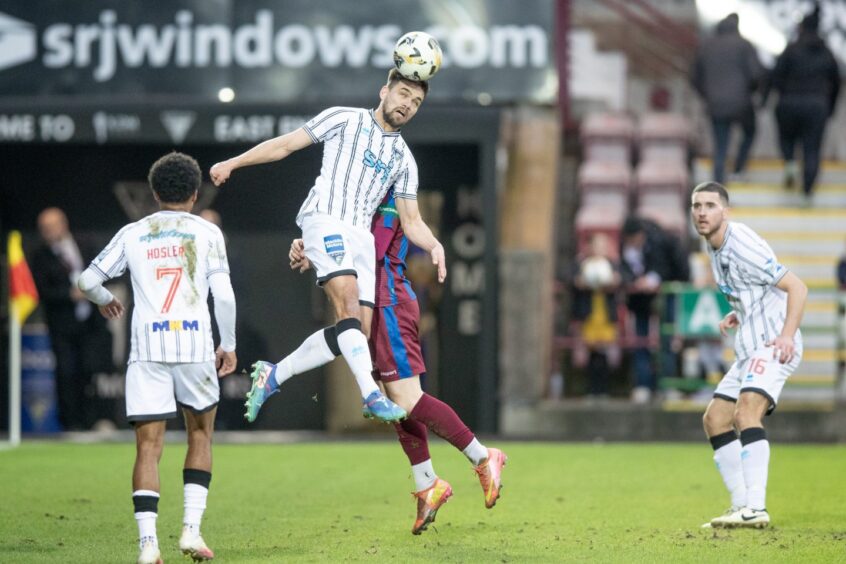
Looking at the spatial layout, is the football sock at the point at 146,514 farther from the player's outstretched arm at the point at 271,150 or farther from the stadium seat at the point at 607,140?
the stadium seat at the point at 607,140

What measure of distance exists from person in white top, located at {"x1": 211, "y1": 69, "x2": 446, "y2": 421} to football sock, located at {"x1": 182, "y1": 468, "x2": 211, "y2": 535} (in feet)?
2.17

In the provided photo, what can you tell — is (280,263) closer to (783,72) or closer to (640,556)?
(783,72)

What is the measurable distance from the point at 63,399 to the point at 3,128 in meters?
3.00

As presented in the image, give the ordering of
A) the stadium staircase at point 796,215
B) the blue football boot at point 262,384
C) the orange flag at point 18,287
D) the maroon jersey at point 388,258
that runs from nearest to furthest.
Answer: the blue football boot at point 262,384 < the maroon jersey at point 388,258 < the orange flag at point 18,287 < the stadium staircase at point 796,215

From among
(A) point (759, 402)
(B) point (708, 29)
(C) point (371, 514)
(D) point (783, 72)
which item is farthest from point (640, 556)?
(B) point (708, 29)

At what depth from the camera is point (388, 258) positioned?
30.9 feet

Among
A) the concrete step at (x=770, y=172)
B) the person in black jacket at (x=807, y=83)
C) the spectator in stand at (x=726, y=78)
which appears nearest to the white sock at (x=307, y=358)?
the spectator in stand at (x=726, y=78)

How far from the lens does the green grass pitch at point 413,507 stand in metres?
8.52

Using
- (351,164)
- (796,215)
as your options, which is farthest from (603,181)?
(351,164)

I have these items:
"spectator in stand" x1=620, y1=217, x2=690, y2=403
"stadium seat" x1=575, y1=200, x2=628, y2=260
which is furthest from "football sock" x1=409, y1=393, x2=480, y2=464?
"stadium seat" x1=575, y1=200, x2=628, y2=260

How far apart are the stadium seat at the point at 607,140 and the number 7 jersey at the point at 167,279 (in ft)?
49.5

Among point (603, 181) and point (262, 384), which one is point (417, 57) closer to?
point (262, 384)

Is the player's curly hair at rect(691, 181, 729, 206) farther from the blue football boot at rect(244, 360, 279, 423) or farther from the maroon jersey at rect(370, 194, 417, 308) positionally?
the blue football boot at rect(244, 360, 279, 423)

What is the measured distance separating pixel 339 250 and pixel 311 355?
24.4 inches
